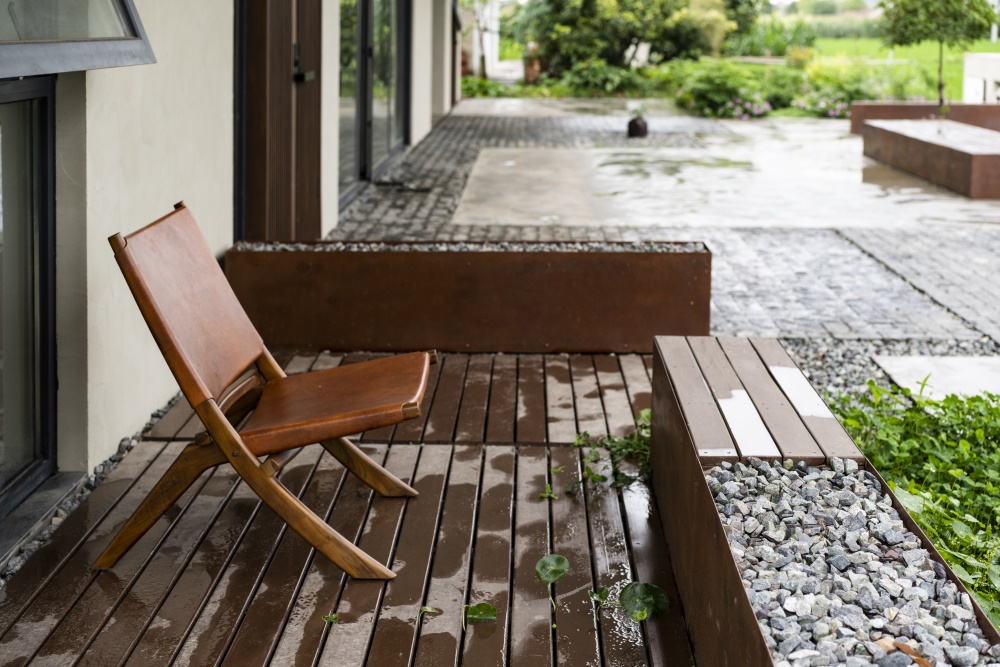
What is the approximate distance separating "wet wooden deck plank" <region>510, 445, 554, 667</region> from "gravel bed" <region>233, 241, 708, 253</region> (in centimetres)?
143

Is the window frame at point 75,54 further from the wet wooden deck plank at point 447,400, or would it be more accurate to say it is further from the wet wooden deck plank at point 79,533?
the wet wooden deck plank at point 447,400

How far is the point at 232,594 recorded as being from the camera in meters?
2.82

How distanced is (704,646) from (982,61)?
20021 millimetres

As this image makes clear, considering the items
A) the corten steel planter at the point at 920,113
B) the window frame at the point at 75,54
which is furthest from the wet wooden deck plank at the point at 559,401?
the corten steel planter at the point at 920,113

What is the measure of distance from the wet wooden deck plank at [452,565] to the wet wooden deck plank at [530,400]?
0.22 metres

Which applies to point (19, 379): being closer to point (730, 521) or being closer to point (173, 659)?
point (173, 659)

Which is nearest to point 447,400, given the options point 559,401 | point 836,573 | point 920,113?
point 559,401

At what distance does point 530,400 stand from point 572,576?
5.04 feet

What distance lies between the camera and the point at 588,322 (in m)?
5.04

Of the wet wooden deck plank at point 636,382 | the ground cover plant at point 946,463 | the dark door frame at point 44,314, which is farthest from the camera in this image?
the wet wooden deck plank at point 636,382

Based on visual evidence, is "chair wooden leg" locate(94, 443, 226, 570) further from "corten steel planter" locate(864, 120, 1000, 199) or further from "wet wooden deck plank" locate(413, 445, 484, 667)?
"corten steel planter" locate(864, 120, 1000, 199)

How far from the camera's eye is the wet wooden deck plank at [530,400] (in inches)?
159

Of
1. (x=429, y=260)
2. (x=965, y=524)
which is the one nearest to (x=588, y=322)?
(x=429, y=260)

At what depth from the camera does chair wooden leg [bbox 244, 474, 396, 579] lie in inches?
112
